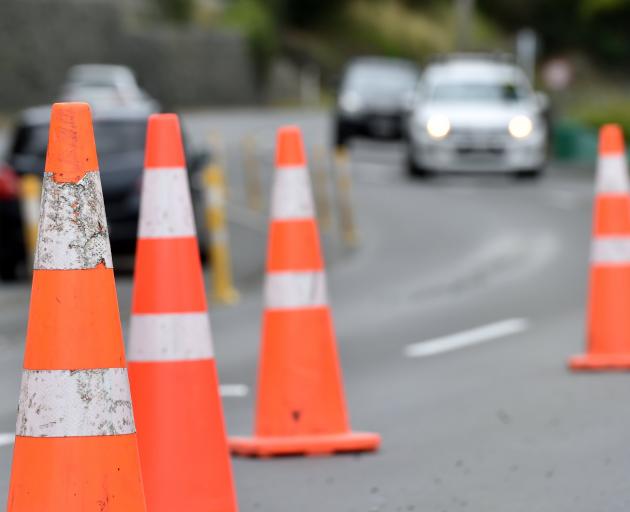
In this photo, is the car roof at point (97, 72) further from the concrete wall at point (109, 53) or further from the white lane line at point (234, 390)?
the white lane line at point (234, 390)

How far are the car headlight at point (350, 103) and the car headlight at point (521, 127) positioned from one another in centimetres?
1019

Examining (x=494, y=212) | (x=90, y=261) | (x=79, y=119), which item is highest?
(x=79, y=119)

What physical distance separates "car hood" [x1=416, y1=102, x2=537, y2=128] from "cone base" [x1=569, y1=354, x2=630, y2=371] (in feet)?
58.6

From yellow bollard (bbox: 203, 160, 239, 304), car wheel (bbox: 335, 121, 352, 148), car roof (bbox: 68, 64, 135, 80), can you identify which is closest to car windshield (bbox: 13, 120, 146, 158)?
yellow bollard (bbox: 203, 160, 239, 304)

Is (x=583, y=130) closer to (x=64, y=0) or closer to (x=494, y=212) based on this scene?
(x=494, y=212)

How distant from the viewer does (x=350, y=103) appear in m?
37.4

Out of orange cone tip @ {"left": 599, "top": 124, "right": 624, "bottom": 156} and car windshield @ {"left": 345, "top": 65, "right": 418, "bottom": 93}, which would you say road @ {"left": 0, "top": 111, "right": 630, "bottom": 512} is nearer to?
orange cone tip @ {"left": 599, "top": 124, "right": 624, "bottom": 156}

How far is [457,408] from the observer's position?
8.38m

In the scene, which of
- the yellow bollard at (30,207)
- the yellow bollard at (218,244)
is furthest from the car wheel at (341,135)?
the yellow bollard at (218,244)

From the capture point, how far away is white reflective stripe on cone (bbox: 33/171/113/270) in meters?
4.74

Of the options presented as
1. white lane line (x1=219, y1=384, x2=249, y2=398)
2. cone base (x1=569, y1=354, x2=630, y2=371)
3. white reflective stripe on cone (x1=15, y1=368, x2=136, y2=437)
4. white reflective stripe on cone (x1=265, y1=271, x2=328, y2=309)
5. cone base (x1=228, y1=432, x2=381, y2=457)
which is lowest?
white lane line (x1=219, y1=384, x2=249, y2=398)

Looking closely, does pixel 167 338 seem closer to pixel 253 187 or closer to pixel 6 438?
pixel 6 438

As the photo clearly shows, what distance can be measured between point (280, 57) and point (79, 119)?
7902cm

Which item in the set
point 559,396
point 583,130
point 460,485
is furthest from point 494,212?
point 460,485
